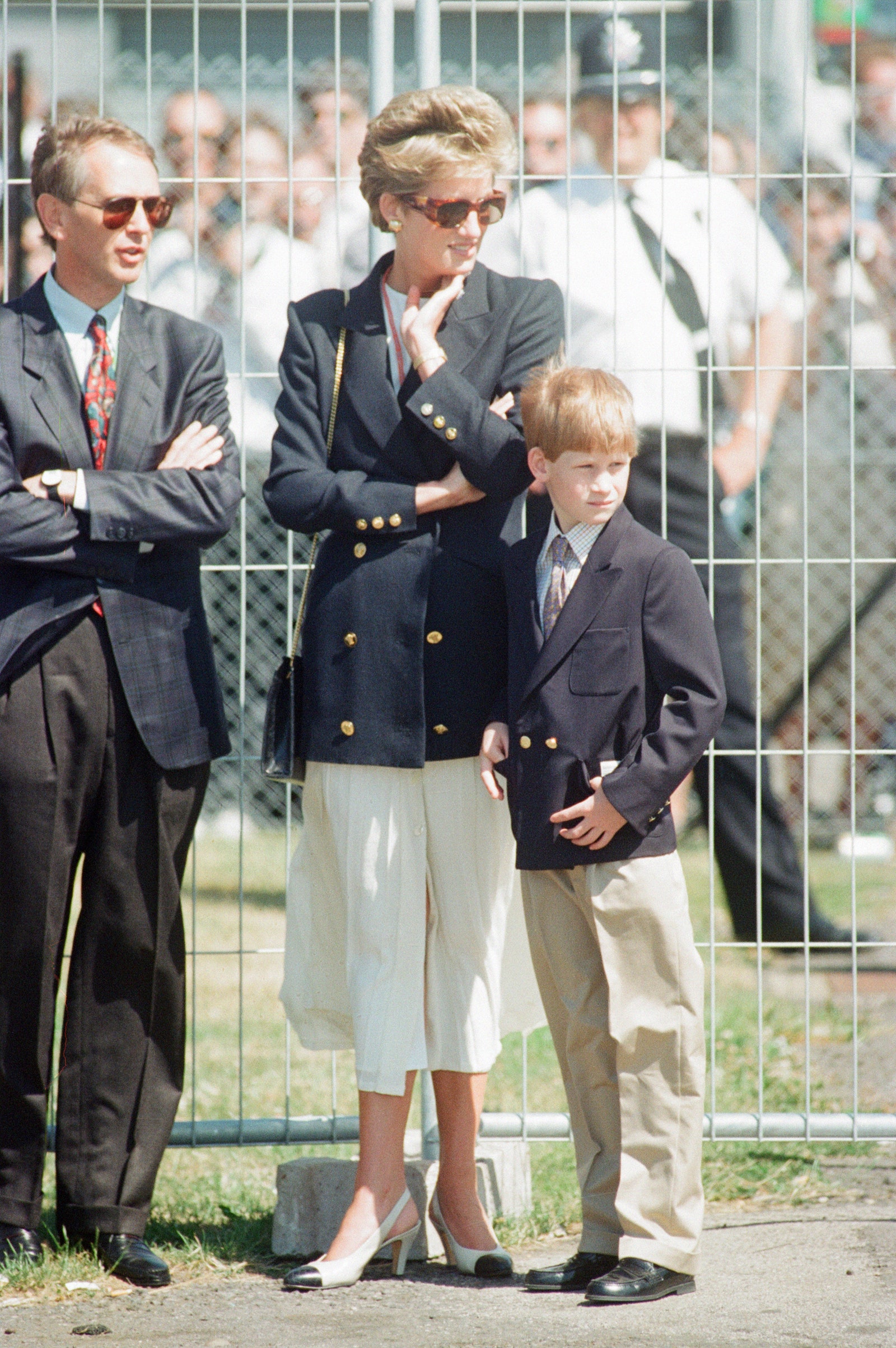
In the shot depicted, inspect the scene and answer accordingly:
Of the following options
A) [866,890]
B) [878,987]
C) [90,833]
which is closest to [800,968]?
[878,987]

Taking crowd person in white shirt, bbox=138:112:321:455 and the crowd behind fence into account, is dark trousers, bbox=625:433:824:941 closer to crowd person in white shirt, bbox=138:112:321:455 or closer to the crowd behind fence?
the crowd behind fence

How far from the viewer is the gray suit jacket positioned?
10.1ft

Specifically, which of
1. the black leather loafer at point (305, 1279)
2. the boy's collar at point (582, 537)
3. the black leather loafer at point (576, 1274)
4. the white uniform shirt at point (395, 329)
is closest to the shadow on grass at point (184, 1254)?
Result: the black leather loafer at point (305, 1279)

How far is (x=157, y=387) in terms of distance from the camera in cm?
325

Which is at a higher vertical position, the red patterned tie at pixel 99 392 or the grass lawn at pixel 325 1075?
the red patterned tie at pixel 99 392

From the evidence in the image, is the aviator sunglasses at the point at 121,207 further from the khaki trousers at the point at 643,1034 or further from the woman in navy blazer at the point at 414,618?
the khaki trousers at the point at 643,1034

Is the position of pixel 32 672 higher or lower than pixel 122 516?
lower

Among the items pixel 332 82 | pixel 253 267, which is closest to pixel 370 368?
pixel 253 267

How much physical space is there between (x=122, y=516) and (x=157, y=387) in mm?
325

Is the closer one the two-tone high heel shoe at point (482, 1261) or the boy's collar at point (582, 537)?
the boy's collar at point (582, 537)

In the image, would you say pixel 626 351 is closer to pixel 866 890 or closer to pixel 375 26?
pixel 375 26

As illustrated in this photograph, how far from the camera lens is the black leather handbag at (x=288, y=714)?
3.14m

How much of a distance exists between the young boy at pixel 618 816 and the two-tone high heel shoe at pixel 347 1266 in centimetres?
38

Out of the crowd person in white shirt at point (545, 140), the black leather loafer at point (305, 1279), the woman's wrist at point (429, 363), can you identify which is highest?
the crowd person in white shirt at point (545, 140)
